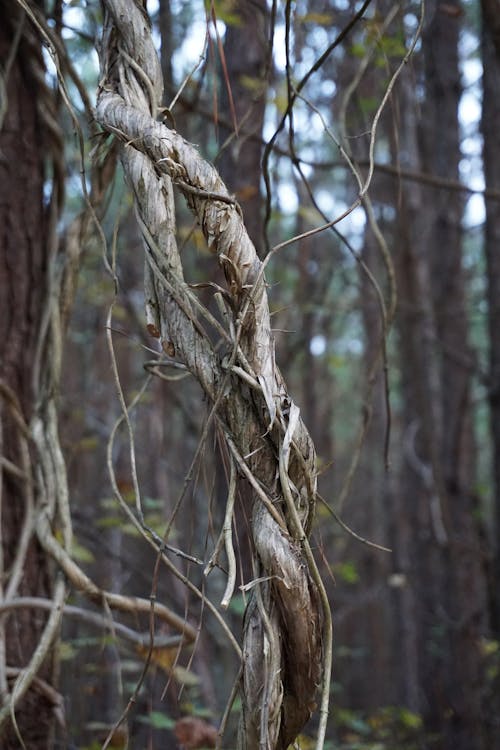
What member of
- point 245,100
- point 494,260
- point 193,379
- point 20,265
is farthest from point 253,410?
point 494,260

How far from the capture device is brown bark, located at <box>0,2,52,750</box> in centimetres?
158

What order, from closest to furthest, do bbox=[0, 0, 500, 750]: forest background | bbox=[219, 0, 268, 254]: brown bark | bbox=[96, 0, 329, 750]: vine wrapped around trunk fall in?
bbox=[96, 0, 329, 750]: vine wrapped around trunk → bbox=[0, 0, 500, 750]: forest background → bbox=[219, 0, 268, 254]: brown bark

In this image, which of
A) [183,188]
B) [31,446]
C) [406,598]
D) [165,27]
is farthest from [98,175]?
[406,598]

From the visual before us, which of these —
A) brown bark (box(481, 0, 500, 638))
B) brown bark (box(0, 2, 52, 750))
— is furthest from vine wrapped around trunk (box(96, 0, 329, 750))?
brown bark (box(481, 0, 500, 638))

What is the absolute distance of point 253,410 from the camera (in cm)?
86

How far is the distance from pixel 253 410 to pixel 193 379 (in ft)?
0.63

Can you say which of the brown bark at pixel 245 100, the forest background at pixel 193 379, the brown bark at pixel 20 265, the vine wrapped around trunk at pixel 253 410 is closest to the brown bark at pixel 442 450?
the forest background at pixel 193 379

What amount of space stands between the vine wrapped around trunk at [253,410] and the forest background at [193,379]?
0.14ft

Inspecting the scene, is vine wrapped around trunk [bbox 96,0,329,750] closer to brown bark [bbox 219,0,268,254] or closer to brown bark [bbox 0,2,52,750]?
brown bark [bbox 0,2,52,750]

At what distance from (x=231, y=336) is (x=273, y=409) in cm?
10

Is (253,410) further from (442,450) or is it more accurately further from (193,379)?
(442,450)

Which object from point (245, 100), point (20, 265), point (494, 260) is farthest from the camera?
point (494, 260)

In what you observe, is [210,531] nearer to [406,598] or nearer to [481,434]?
[406,598]

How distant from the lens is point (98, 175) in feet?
5.25
